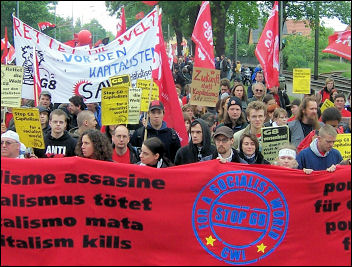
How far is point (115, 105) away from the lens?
7.72 m

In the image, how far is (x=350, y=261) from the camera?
5230mm

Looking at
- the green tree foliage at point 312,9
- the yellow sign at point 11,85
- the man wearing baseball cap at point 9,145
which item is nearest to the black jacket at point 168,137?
the yellow sign at point 11,85

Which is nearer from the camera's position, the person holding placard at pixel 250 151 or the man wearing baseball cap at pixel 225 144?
the man wearing baseball cap at pixel 225 144

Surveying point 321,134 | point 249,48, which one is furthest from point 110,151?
point 249,48

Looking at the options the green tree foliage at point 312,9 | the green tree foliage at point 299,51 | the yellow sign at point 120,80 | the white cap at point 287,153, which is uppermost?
the green tree foliage at point 312,9

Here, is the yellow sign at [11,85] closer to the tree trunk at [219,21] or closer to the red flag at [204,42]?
the red flag at [204,42]

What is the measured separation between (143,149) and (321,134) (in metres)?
1.85

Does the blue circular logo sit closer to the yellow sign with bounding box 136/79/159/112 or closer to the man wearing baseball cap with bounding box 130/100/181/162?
the man wearing baseball cap with bounding box 130/100/181/162

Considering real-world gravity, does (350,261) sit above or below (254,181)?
below

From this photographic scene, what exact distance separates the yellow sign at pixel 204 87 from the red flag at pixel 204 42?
0.73 meters

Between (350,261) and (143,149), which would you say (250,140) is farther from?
(350,261)

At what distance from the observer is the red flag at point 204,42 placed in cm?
1043

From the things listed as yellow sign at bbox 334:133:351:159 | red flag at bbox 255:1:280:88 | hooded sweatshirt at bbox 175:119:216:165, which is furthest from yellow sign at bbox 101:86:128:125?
red flag at bbox 255:1:280:88

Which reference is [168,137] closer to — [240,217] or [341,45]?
[240,217]
